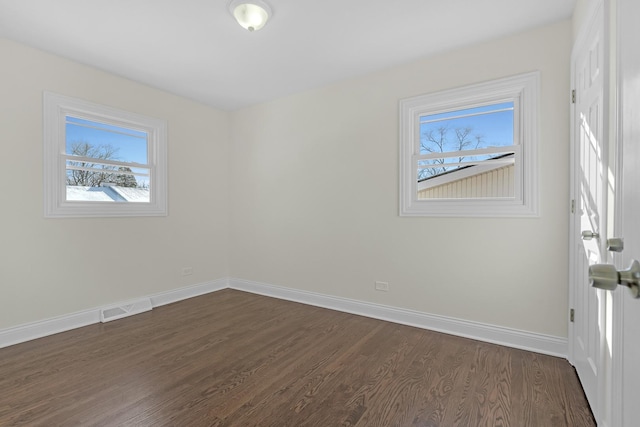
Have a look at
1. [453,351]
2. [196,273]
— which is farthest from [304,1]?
[196,273]

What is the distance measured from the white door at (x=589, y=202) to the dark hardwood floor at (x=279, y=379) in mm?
273

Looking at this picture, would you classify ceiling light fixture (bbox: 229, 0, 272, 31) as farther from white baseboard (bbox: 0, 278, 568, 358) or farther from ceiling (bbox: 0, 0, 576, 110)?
white baseboard (bbox: 0, 278, 568, 358)

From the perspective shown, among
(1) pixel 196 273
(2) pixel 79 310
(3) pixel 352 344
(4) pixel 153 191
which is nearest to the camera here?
(3) pixel 352 344

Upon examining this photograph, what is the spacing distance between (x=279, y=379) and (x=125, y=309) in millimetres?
2277

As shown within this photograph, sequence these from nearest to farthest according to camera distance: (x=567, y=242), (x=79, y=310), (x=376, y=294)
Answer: (x=567, y=242) < (x=79, y=310) < (x=376, y=294)

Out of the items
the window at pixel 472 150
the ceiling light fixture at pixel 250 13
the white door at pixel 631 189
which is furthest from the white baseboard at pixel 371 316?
the ceiling light fixture at pixel 250 13

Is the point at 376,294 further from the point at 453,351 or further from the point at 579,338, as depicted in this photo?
the point at 579,338

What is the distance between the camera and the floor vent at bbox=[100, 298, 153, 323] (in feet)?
10.6

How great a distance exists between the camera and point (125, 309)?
338 cm

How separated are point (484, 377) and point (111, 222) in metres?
3.81

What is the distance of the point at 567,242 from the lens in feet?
7.87

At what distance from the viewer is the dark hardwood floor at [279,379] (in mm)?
1711

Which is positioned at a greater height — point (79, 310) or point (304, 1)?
point (304, 1)

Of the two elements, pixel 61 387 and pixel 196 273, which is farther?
pixel 196 273
